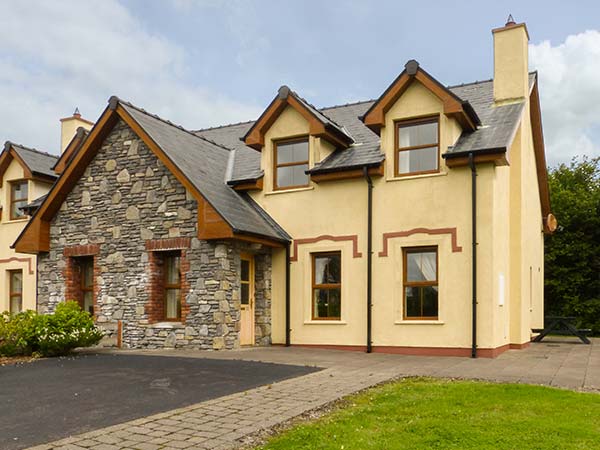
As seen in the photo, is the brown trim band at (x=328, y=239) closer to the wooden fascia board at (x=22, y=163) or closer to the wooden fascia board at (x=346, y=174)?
the wooden fascia board at (x=346, y=174)

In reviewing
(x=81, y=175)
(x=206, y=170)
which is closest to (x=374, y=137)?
(x=206, y=170)

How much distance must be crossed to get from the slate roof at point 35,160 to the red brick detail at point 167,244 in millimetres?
9502

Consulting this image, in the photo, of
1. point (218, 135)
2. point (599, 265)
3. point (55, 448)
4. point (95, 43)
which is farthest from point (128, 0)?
point (599, 265)

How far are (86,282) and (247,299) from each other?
16.3ft

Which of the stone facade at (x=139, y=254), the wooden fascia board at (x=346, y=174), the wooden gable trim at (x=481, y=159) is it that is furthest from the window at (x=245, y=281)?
the wooden gable trim at (x=481, y=159)

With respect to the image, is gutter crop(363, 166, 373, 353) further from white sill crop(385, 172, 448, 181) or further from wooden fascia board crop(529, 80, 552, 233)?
wooden fascia board crop(529, 80, 552, 233)

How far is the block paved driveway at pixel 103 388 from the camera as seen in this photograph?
7.19 meters

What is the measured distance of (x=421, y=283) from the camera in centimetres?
1533

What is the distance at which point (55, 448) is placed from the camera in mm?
6055

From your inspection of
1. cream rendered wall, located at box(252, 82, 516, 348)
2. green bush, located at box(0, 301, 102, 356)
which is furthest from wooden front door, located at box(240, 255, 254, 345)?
green bush, located at box(0, 301, 102, 356)

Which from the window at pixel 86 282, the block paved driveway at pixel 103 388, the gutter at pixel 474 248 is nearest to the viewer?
the block paved driveway at pixel 103 388

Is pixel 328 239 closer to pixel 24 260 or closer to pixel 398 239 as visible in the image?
pixel 398 239

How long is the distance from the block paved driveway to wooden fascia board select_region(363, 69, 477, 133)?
23.3 ft

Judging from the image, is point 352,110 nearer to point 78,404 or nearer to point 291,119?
point 291,119
